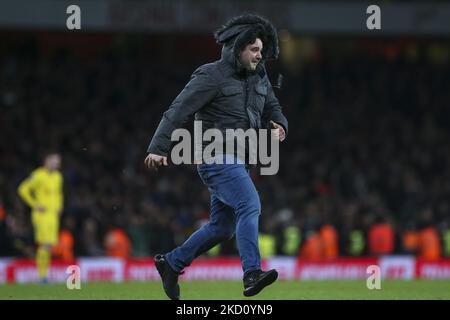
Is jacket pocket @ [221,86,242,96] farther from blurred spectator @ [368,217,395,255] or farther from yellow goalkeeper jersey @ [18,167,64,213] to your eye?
blurred spectator @ [368,217,395,255]

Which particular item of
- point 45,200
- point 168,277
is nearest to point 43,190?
point 45,200

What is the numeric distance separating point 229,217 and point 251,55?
1.49 m

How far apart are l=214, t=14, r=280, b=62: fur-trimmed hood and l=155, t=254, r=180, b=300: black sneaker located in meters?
2.04

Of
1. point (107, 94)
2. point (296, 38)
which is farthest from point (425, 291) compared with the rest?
point (296, 38)

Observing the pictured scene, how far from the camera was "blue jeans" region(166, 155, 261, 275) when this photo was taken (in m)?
9.73

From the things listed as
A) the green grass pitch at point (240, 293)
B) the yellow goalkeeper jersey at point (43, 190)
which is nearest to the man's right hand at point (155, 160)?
the green grass pitch at point (240, 293)

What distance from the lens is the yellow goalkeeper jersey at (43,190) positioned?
18562 mm

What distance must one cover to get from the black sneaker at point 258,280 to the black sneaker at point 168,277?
97cm

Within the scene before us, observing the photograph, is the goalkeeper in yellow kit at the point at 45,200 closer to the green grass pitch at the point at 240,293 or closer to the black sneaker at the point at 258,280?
the green grass pitch at the point at 240,293

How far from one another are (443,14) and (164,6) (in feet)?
22.2

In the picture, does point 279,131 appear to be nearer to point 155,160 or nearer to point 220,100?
point 220,100

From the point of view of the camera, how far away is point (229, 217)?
10227 millimetres

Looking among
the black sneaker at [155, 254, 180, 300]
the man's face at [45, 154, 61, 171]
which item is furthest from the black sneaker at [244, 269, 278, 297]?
the man's face at [45, 154, 61, 171]
